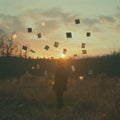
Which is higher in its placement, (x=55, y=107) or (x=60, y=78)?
(x=60, y=78)

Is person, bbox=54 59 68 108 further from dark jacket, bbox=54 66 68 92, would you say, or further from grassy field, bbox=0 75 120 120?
grassy field, bbox=0 75 120 120

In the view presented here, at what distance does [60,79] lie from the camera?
20.2 meters

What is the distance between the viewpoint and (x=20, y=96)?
83.8ft

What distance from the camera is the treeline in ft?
183

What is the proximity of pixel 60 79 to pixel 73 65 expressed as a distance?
127 feet

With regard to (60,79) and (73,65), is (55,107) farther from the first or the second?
(73,65)

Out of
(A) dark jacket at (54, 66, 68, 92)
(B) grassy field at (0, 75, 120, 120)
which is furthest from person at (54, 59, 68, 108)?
(B) grassy field at (0, 75, 120, 120)

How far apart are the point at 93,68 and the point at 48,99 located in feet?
113

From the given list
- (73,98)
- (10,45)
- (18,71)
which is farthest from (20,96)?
(10,45)

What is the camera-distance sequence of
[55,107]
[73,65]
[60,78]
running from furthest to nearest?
1. [73,65]
2. [55,107]
3. [60,78]

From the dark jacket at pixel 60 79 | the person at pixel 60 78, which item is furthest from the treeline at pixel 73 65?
the dark jacket at pixel 60 79

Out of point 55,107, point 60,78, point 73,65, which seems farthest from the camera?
point 73,65

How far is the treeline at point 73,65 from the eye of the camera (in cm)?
5566

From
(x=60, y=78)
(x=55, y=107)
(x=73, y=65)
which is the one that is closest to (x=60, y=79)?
Answer: (x=60, y=78)
